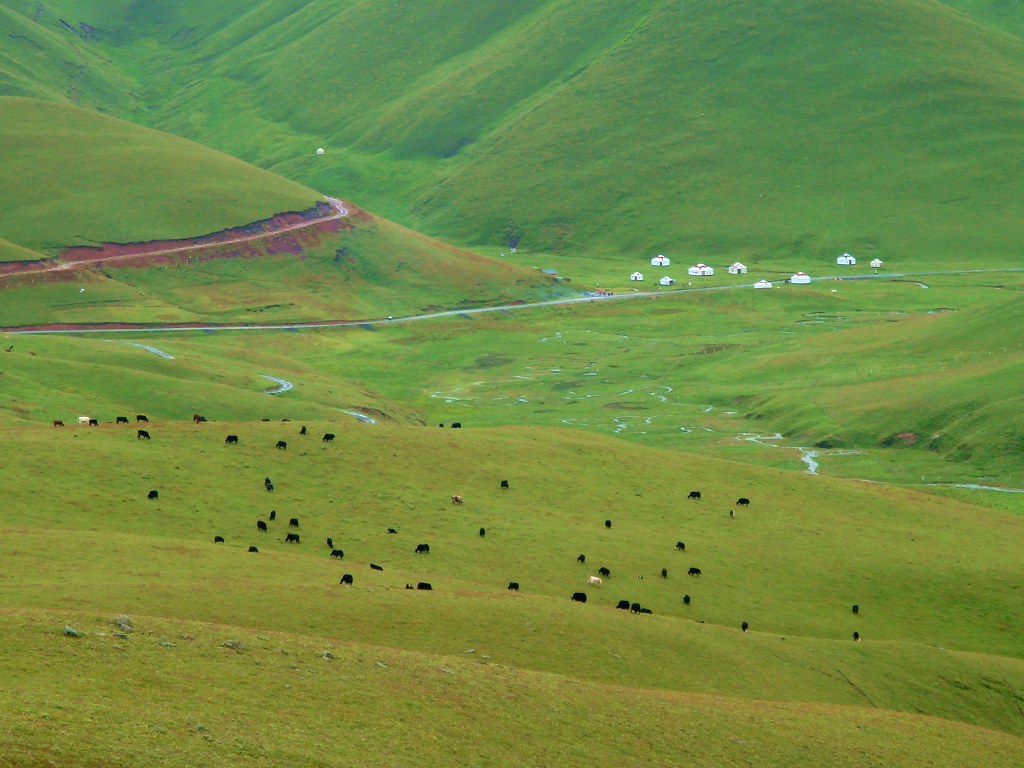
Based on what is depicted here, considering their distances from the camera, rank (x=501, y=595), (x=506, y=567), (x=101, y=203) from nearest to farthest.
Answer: (x=501, y=595) < (x=506, y=567) < (x=101, y=203)

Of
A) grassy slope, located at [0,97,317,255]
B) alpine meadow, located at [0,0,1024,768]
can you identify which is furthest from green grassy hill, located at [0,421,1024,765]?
grassy slope, located at [0,97,317,255]

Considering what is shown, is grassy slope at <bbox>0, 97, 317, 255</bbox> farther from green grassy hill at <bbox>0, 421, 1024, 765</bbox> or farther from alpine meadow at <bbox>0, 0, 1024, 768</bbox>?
green grassy hill at <bbox>0, 421, 1024, 765</bbox>

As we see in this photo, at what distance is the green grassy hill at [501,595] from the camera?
37.6m

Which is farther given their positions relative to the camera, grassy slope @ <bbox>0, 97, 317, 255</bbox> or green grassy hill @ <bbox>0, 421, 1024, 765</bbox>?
grassy slope @ <bbox>0, 97, 317, 255</bbox>

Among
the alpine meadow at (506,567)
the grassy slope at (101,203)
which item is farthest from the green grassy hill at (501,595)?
the grassy slope at (101,203)

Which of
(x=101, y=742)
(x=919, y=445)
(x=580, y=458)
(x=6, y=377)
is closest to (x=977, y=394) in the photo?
(x=919, y=445)

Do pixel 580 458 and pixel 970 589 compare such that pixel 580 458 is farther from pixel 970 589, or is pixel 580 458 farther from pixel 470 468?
pixel 970 589

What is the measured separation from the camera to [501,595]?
52.7 meters

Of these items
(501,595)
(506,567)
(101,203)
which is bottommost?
(501,595)

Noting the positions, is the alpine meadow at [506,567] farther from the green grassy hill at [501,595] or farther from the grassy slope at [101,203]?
the grassy slope at [101,203]

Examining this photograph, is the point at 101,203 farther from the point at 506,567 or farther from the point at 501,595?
the point at 501,595

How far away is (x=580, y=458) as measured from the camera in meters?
79.4

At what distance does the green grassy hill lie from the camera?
3756 cm

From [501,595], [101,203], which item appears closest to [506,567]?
[501,595]
